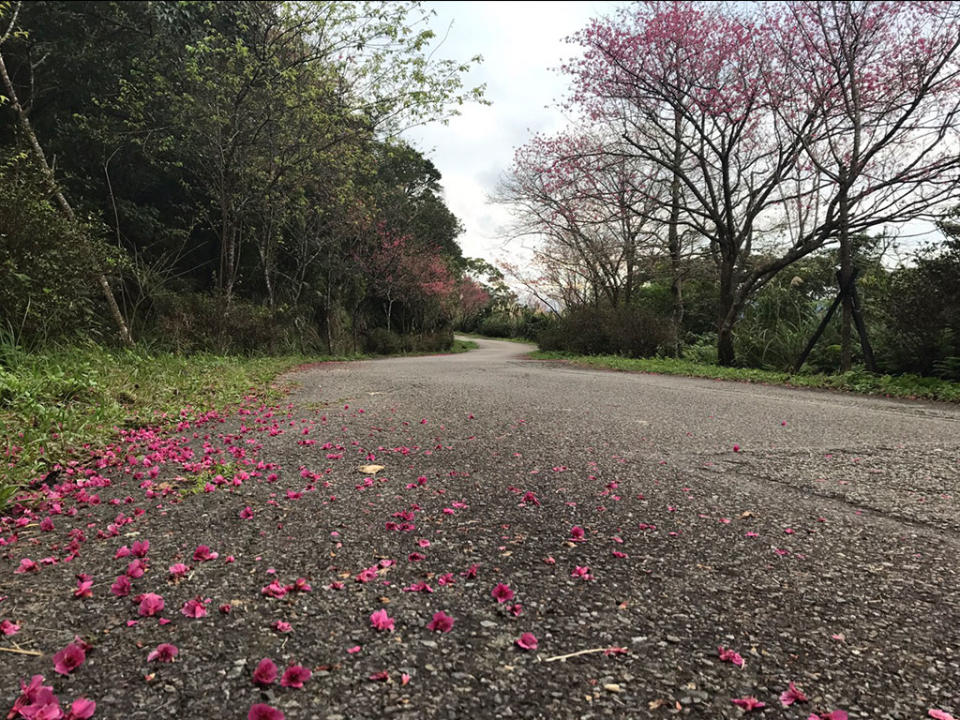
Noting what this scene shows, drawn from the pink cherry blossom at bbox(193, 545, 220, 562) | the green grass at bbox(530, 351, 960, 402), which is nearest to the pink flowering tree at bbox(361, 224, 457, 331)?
the green grass at bbox(530, 351, 960, 402)

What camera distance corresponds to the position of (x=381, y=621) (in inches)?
52.1

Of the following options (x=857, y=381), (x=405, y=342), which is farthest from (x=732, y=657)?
(x=405, y=342)

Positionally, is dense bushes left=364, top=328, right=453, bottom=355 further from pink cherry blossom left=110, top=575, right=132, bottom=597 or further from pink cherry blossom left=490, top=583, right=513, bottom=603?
pink cherry blossom left=490, top=583, right=513, bottom=603

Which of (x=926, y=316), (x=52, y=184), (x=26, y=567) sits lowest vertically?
(x=26, y=567)

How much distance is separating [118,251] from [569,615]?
9.36 metres

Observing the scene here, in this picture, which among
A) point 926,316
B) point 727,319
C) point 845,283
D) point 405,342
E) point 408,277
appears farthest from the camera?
point 405,342

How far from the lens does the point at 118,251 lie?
26.2 ft

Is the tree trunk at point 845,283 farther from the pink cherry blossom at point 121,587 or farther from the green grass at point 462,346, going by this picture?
the green grass at point 462,346

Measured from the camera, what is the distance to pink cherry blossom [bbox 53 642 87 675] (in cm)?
110

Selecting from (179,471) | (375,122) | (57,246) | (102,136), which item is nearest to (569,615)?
(179,471)

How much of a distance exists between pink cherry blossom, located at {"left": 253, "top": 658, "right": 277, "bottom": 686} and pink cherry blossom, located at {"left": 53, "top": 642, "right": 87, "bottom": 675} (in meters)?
0.41

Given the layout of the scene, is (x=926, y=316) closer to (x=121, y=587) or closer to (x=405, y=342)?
(x=121, y=587)

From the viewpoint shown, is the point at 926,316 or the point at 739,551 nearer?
the point at 739,551

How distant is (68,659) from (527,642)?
3.53 ft
